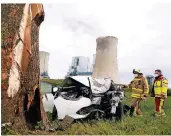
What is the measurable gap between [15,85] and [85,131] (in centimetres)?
135

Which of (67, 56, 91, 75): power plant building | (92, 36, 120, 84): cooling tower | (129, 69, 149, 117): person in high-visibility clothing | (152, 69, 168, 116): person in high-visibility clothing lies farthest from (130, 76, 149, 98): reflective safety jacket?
(92, 36, 120, 84): cooling tower

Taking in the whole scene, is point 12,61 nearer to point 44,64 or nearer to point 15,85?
point 15,85

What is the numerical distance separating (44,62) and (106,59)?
2.98 metres

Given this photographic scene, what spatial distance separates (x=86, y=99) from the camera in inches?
289

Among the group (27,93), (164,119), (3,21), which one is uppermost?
(3,21)

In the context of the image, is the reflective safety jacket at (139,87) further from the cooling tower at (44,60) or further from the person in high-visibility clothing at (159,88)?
the cooling tower at (44,60)

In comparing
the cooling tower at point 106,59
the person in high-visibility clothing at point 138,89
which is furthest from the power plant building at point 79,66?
the person in high-visibility clothing at point 138,89

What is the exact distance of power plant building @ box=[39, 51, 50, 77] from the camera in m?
14.4

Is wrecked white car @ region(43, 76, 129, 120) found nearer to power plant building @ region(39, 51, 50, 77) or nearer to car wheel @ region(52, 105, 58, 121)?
car wheel @ region(52, 105, 58, 121)

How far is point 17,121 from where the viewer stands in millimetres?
5402

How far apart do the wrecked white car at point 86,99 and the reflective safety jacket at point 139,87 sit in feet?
1.84

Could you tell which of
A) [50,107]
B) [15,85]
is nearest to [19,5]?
[15,85]

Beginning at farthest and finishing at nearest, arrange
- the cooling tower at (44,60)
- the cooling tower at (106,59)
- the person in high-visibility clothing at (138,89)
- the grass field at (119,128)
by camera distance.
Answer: the cooling tower at (106,59) < the cooling tower at (44,60) < the person in high-visibility clothing at (138,89) < the grass field at (119,128)

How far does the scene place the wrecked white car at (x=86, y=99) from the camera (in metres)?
6.88
